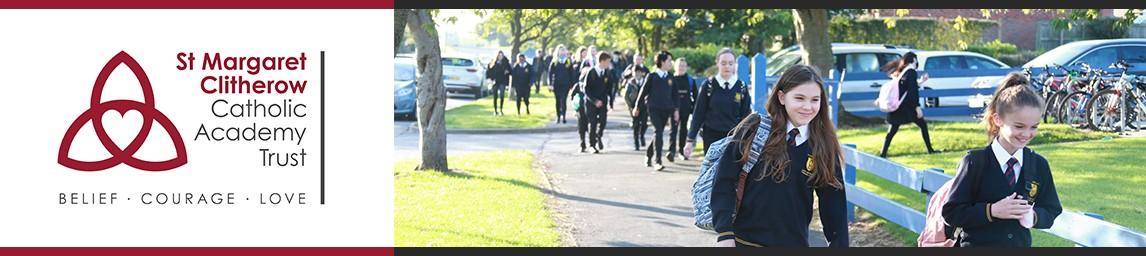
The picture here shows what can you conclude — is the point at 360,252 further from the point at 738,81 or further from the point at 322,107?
the point at 738,81

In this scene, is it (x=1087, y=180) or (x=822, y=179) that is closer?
(x=822, y=179)

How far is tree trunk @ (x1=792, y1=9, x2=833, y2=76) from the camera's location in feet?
67.3

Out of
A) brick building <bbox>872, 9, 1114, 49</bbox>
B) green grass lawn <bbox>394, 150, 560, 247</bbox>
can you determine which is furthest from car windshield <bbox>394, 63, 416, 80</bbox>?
brick building <bbox>872, 9, 1114, 49</bbox>

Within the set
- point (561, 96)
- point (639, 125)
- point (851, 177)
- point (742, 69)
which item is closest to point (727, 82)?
point (742, 69)

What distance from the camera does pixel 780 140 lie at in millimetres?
5273

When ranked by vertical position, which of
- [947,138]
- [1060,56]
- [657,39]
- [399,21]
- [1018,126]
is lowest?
[947,138]

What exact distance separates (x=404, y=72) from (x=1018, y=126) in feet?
79.7

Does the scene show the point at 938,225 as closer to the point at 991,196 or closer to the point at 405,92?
the point at 991,196

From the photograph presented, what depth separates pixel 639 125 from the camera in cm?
1872

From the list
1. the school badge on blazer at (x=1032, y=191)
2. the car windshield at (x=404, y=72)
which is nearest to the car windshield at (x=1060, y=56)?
the car windshield at (x=404, y=72)

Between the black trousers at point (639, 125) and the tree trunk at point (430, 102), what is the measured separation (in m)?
2.52

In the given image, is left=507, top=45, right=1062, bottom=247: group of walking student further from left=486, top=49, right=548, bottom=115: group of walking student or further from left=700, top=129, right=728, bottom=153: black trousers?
left=486, top=49, right=548, bottom=115: group of walking student

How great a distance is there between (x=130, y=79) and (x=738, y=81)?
17.7 ft

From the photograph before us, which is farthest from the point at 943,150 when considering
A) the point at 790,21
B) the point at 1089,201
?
the point at 790,21
